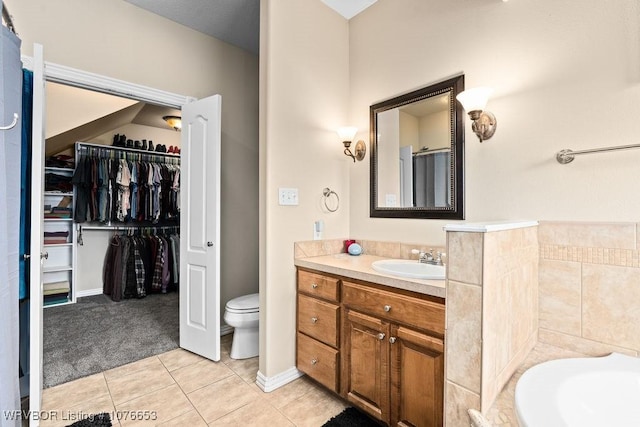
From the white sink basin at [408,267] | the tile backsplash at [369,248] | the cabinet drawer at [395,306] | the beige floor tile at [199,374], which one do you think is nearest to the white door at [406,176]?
the tile backsplash at [369,248]

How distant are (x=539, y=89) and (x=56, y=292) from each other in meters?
5.31

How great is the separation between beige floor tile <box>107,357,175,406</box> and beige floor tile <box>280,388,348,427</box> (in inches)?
35.7

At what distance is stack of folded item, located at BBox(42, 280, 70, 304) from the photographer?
12.3ft

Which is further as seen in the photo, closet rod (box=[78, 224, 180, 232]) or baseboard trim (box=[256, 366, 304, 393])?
closet rod (box=[78, 224, 180, 232])

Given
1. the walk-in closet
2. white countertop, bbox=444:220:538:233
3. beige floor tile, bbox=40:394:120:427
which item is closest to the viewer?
white countertop, bbox=444:220:538:233

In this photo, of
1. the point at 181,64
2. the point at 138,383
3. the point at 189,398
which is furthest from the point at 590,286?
the point at 181,64

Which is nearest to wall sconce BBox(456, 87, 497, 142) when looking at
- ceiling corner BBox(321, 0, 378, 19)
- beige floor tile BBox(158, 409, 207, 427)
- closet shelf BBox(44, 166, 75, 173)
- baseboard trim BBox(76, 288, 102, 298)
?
ceiling corner BBox(321, 0, 378, 19)

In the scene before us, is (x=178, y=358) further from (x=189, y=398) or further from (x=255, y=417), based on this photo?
(x=255, y=417)

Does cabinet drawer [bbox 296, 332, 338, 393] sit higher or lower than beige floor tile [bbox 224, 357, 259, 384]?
higher

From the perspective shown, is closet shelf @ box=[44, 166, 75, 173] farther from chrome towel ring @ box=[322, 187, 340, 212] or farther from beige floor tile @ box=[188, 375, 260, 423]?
chrome towel ring @ box=[322, 187, 340, 212]

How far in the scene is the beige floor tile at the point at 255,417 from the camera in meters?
1.65

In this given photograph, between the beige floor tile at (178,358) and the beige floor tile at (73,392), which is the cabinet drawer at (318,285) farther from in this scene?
the beige floor tile at (73,392)

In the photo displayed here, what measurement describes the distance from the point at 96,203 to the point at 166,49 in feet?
8.25

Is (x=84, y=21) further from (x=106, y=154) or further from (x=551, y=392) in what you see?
(x=551, y=392)
